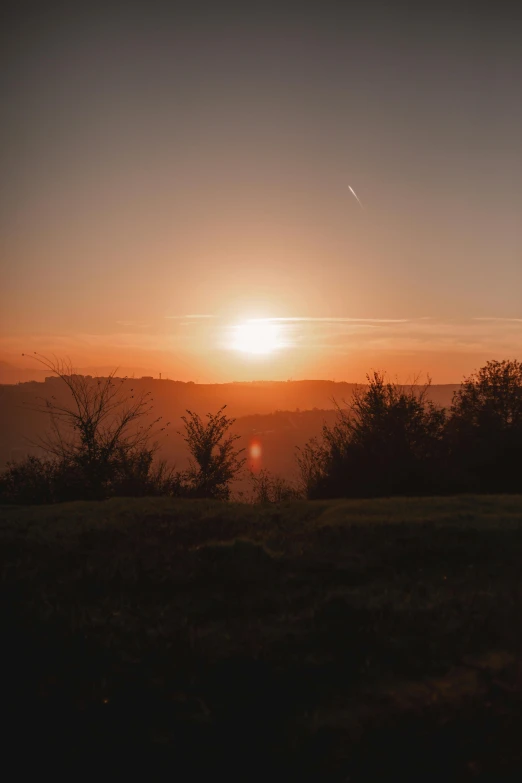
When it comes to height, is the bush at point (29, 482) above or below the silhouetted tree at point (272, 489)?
above

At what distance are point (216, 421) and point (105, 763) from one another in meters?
27.7

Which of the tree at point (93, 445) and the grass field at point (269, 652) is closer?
the grass field at point (269, 652)

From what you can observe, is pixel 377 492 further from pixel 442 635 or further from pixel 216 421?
pixel 442 635

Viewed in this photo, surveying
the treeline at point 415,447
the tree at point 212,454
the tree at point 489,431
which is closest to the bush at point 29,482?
the tree at point 212,454

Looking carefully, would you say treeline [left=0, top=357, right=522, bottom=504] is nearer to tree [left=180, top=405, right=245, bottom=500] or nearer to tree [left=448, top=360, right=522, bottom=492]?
tree [left=448, top=360, right=522, bottom=492]

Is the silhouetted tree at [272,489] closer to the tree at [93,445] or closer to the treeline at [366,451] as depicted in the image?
the treeline at [366,451]

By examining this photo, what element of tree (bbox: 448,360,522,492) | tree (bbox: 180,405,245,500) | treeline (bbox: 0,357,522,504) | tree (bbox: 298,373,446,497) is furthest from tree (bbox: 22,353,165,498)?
tree (bbox: 448,360,522,492)

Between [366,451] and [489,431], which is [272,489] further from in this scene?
[489,431]

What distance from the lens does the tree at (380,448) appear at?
22.9m

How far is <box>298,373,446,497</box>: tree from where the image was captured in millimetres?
22922

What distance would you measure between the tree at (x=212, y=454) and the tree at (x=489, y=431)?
451 inches

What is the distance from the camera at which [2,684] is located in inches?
194

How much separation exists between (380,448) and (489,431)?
5296 mm

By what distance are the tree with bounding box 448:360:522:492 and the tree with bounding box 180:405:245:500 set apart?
1145 cm
